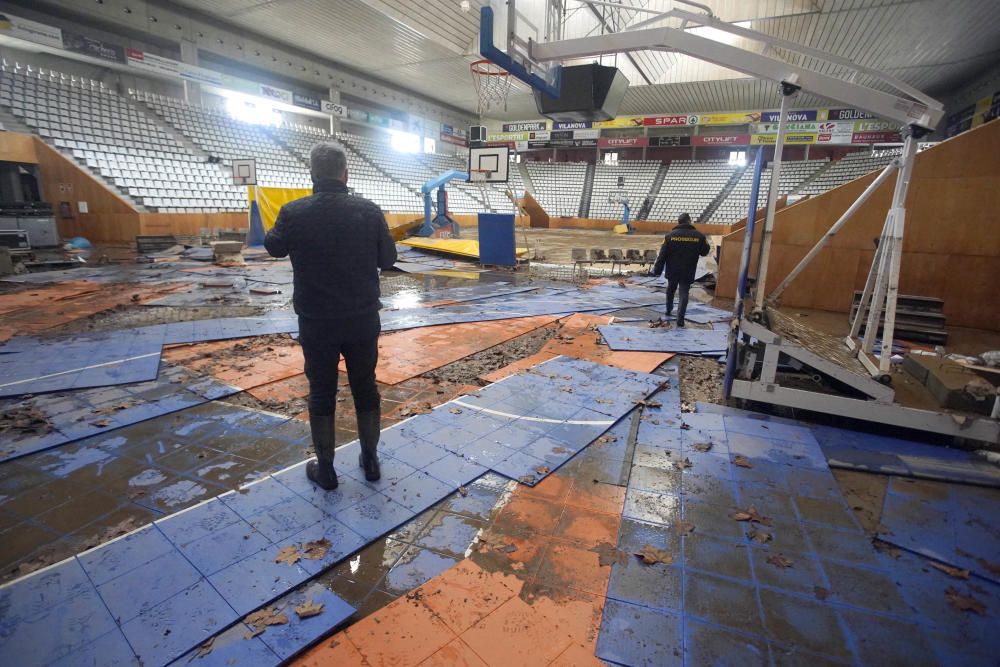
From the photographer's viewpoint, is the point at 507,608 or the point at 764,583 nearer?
the point at 507,608

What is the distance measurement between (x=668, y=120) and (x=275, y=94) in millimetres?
25761

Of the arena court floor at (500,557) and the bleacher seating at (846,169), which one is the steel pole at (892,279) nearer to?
the arena court floor at (500,557)

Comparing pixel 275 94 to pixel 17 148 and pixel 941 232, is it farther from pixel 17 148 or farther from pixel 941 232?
pixel 941 232

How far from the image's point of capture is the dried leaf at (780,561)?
2.59 meters

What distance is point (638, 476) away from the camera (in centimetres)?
349

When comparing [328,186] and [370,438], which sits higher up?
[328,186]

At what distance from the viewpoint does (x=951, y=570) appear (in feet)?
8.39

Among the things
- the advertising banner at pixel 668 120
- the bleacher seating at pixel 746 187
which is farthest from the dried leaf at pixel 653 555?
the advertising banner at pixel 668 120

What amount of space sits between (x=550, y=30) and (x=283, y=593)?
686cm

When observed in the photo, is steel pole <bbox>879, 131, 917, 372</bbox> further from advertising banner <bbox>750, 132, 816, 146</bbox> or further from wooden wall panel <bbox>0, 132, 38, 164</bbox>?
advertising banner <bbox>750, 132, 816, 146</bbox>

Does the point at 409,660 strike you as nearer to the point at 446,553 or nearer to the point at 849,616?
the point at 446,553

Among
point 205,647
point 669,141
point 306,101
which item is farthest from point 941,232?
point 669,141

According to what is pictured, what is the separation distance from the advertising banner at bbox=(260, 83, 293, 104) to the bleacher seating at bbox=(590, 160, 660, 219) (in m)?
22.4

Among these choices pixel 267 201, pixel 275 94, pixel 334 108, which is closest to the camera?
pixel 267 201
